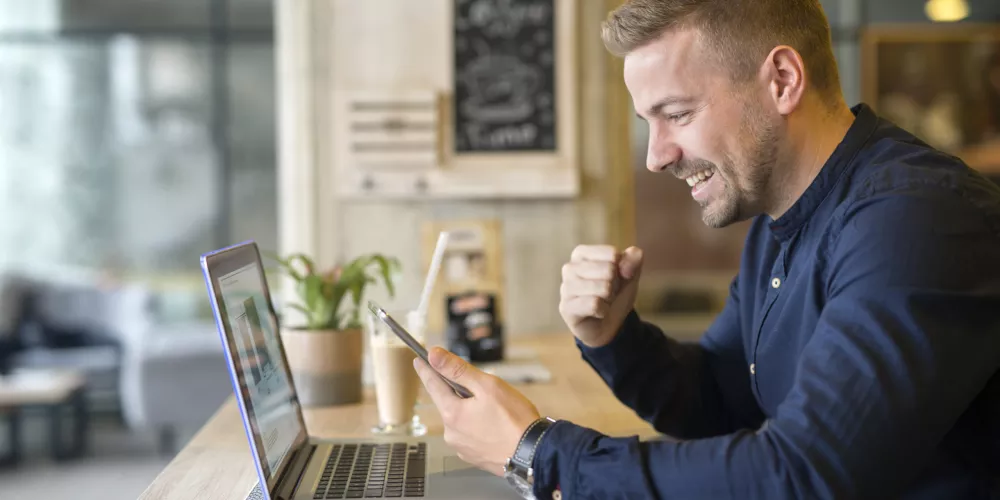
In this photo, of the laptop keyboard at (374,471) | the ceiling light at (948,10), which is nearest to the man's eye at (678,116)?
the laptop keyboard at (374,471)

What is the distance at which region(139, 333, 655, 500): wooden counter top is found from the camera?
1187mm

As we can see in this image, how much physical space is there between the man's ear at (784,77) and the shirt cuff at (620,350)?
0.38m

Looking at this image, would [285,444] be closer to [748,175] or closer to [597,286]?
[597,286]

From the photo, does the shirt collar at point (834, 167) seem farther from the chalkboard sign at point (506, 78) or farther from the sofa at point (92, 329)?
the sofa at point (92, 329)

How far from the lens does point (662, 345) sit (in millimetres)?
1455

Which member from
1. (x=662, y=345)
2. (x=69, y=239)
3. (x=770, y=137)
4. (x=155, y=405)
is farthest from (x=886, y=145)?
(x=69, y=239)

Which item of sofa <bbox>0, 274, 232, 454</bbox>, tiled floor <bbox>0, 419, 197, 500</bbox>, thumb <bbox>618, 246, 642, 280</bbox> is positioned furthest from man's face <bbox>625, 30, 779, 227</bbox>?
sofa <bbox>0, 274, 232, 454</bbox>

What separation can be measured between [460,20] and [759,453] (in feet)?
7.35

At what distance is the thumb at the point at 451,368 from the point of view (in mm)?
1062

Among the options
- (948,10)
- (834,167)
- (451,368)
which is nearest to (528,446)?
(451,368)

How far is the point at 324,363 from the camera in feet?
5.45

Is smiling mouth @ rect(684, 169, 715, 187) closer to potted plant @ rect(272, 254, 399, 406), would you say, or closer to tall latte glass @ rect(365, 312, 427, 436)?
tall latte glass @ rect(365, 312, 427, 436)

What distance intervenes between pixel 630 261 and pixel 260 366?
48 cm

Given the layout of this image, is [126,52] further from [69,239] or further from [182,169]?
[69,239]
